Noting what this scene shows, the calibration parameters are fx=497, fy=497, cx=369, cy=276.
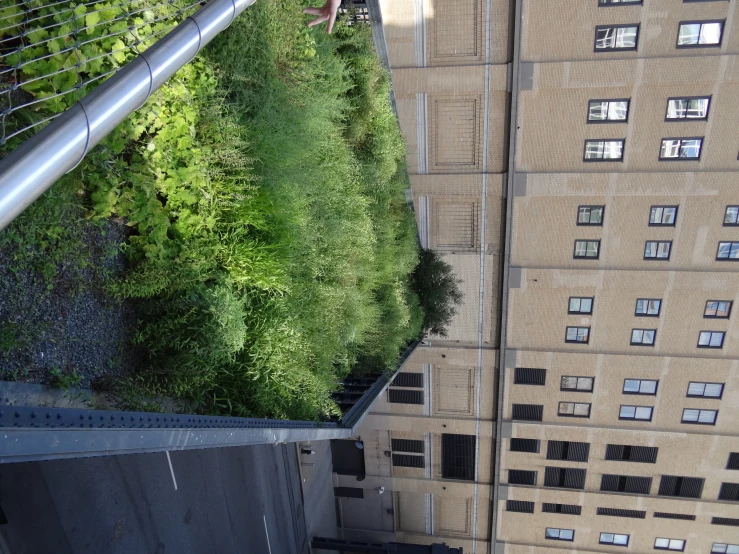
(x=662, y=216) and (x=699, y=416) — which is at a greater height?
(x=662, y=216)

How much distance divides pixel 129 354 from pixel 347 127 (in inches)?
194

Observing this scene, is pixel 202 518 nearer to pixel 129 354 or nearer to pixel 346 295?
pixel 346 295

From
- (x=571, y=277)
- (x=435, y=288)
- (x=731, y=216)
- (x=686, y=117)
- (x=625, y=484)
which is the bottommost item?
(x=625, y=484)

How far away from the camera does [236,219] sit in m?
5.09

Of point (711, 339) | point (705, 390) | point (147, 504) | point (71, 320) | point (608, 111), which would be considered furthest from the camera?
point (705, 390)

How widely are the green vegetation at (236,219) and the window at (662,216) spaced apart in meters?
7.98

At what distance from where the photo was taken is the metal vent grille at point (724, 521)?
14.0m

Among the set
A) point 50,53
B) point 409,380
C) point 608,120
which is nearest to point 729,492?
point 409,380

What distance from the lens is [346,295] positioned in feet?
24.6

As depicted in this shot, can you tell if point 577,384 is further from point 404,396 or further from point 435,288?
point 404,396

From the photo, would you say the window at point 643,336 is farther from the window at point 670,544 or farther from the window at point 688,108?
the window at point 670,544

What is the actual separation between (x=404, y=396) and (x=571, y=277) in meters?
6.17

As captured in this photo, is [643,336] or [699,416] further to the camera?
[699,416]

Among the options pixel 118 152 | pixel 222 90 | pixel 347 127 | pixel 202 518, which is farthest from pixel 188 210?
pixel 202 518
